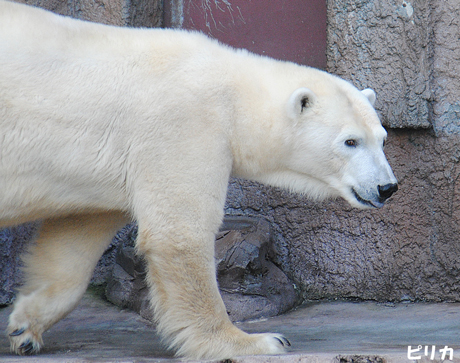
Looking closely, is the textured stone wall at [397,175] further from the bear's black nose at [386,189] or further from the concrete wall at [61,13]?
the bear's black nose at [386,189]

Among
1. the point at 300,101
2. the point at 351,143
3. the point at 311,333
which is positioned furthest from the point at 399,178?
the point at 300,101

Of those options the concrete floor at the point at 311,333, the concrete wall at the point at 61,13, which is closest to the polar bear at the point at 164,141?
the concrete floor at the point at 311,333

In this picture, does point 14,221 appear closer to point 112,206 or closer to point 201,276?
point 112,206

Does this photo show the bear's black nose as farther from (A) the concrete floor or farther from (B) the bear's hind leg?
(B) the bear's hind leg

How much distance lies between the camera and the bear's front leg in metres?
2.63

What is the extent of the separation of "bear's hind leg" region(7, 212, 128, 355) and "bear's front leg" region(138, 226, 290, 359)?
43 cm

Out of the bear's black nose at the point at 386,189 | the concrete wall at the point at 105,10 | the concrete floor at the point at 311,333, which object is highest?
the concrete wall at the point at 105,10

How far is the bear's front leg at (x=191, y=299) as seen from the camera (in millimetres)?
2633

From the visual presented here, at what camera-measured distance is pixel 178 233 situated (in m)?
2.62

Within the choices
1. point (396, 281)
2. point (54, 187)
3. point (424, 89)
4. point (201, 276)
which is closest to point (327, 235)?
point (396, 281)

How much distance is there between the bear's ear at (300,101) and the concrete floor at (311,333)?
3.29ft

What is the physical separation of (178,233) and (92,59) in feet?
2.62

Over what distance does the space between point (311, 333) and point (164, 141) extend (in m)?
1.37

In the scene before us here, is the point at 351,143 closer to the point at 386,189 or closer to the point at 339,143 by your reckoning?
the point at 339,143
